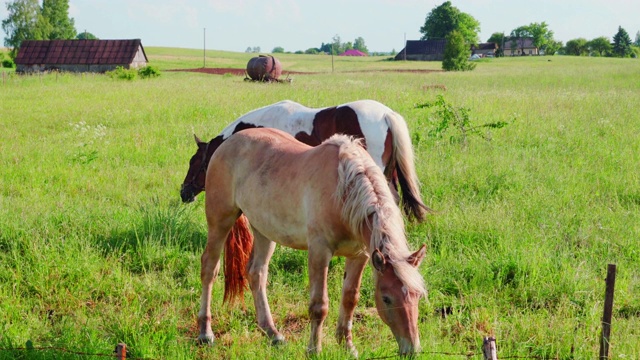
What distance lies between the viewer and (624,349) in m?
3.89

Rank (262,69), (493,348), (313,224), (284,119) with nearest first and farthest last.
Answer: (493,348) → (313,224) → (284,119) → (262,69)

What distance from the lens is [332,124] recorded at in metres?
7.41

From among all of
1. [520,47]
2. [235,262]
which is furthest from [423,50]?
[235,262]

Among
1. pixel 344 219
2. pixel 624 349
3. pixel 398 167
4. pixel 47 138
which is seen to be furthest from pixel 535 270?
pixel 47 138

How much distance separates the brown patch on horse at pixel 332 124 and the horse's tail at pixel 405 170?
0.54 metres

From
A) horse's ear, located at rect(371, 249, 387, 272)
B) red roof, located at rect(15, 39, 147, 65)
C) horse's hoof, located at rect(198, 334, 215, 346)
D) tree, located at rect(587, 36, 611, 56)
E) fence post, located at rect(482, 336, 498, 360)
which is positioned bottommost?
horse's hoof, located at rect(198, 334, 215, 346)

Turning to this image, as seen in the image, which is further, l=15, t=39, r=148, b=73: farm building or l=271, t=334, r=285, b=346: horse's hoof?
l=15, t=39, r=148, b=73: farm building

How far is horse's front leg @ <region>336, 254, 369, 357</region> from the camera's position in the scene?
411 cm

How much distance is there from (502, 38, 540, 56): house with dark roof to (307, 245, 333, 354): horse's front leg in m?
117

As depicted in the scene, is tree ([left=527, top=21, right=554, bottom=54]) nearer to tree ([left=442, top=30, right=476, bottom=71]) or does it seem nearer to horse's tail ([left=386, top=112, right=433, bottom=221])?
tree ([left=442, top=30, right=476, bottom=71])

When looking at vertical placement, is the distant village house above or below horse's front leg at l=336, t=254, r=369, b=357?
above

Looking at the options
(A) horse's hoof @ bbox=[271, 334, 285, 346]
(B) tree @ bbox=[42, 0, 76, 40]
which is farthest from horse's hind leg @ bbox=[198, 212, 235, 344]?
(B) tree @ bbox=[42, 0, 76, 40]

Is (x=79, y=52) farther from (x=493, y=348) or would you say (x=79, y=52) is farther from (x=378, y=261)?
(x=493, y=348)

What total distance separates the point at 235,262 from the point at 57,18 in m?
77.6
